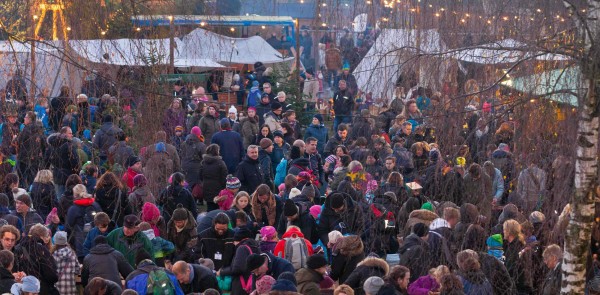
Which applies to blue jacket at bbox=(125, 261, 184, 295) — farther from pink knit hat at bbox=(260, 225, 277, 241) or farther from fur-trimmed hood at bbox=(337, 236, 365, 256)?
fur-trimmed hood at bbox=(337, 236, 365, 256)

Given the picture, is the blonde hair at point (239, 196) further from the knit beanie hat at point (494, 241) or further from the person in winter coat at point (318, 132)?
the person in winter coat at point (318, 132)

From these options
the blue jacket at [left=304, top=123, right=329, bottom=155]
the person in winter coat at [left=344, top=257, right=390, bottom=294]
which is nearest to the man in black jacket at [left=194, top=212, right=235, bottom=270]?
the person in winter coat at [left=344, top=257, right=390, bottom=294]

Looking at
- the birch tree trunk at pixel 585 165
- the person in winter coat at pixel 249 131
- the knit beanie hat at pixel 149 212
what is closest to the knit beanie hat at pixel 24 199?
the knit beanie hat at pixel 149 212

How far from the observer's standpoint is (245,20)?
35.5 metres

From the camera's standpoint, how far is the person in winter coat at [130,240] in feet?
39.8

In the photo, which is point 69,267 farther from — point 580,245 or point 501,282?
point 580,245

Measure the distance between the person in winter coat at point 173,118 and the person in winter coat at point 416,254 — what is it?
5459 millimetres

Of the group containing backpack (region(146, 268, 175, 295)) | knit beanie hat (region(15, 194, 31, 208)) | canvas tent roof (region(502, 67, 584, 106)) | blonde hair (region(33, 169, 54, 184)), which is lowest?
backpack (region(146, 268, 175, 295))

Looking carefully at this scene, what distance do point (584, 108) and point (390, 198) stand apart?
5.10 meters

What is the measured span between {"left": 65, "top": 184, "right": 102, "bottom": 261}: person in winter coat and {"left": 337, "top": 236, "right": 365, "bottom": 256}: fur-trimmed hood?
10.9ft

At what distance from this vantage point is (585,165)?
9.27 meters

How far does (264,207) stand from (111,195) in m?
1.94

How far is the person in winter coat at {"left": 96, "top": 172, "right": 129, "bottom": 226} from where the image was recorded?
13805 millimetres

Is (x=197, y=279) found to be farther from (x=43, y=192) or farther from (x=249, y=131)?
(x=249, y=131)
